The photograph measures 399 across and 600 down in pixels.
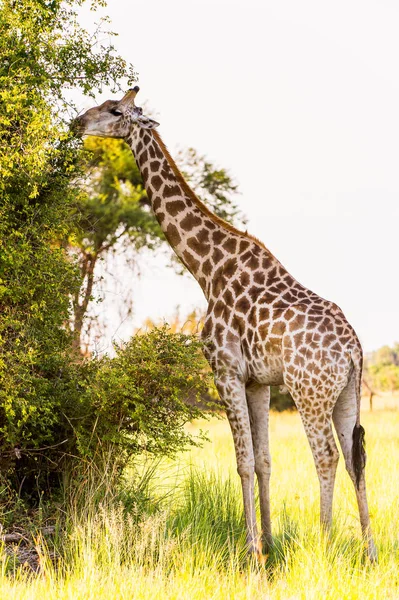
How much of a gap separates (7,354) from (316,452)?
3.17 m

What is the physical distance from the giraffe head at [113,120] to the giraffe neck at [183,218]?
0.10m

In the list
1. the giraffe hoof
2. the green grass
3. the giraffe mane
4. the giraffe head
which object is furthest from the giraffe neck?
the giraffe hoof

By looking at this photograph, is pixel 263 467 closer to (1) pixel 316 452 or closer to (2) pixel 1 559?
(1) pixel 316 452

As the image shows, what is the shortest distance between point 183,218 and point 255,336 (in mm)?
1683

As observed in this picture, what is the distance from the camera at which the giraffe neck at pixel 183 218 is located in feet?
26.8

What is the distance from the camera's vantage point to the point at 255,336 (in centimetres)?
751

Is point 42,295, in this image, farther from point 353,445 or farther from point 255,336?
point 353,445

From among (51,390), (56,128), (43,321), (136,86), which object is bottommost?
(51,390)

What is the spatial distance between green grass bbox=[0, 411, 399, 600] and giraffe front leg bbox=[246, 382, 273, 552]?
238mm

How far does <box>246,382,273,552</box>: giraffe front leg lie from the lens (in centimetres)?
784

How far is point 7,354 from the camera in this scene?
7656mm

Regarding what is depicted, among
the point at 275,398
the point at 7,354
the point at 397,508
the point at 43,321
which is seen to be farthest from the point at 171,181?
the point at 275,398

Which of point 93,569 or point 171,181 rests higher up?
point 171,181

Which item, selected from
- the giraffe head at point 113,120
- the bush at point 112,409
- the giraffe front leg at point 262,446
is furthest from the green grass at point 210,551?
the giraffe head at point 113,120
